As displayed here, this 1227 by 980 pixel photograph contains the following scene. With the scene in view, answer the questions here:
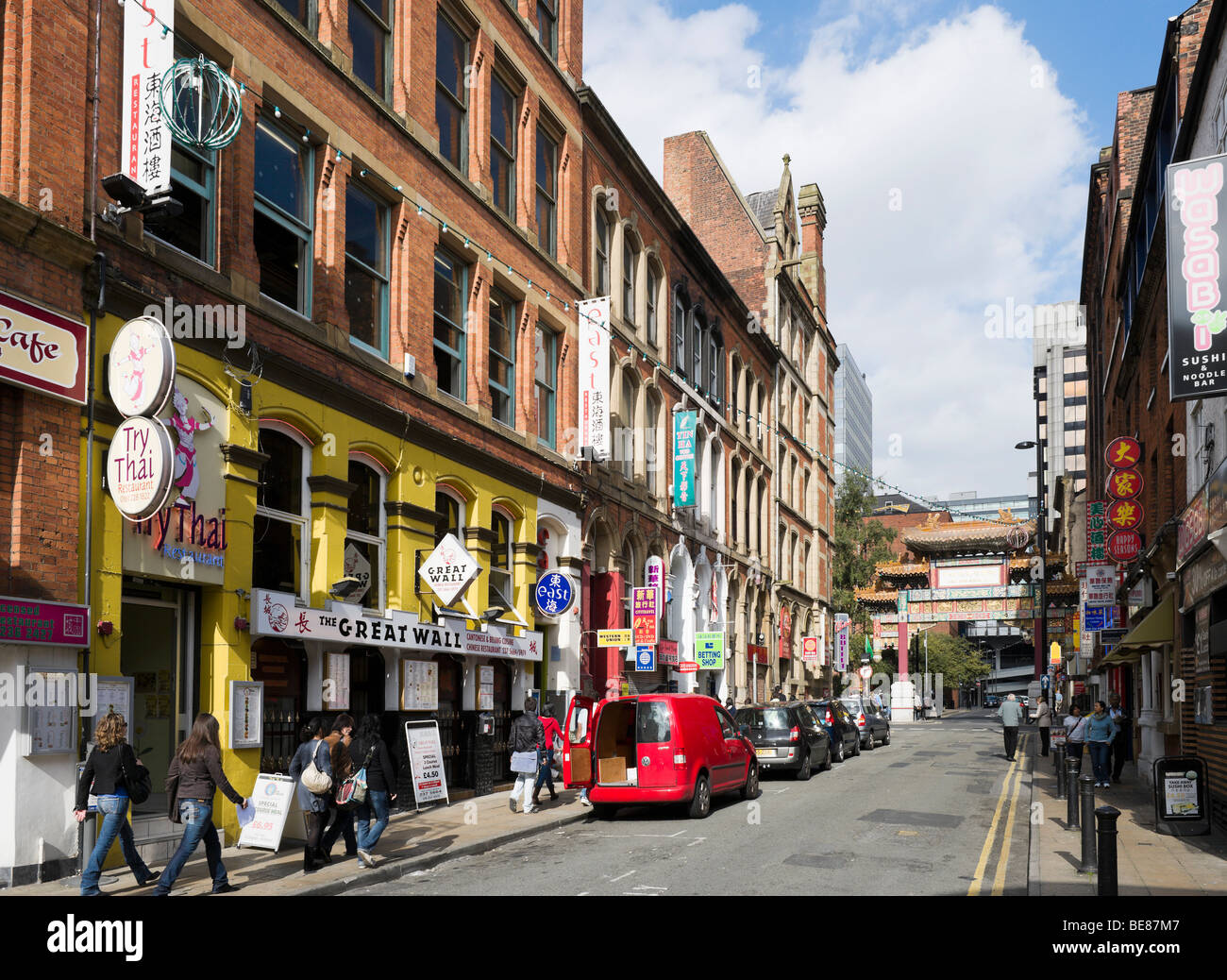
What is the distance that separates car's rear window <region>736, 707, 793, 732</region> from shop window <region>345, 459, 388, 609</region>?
31.0 feet

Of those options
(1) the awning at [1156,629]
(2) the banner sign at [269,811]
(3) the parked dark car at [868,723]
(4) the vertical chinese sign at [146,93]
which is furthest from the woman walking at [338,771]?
(3) the parked dark car at [868,723]

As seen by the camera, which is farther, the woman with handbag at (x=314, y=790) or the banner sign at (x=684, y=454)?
the banner sign at (x=684, y=454)

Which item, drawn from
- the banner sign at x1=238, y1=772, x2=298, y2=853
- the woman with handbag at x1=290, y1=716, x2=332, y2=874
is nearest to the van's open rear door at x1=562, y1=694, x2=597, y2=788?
the banner sign at x1=238, y1=772, x2=298, y2=853

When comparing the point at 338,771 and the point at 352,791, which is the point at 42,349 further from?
the point at 352,791

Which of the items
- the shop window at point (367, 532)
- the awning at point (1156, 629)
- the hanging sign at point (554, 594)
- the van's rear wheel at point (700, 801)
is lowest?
the van's rear wheel at point (700, 801)

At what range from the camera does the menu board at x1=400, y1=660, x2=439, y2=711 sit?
17203 millimetres

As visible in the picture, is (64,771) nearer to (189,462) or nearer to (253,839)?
(253,839)

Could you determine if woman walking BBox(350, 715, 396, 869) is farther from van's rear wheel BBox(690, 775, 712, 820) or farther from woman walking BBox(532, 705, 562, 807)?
van's rear wheel BBox(690, 775, 712, 820)

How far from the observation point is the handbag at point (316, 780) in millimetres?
11531

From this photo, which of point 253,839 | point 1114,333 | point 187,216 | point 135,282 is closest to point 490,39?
point 187,216

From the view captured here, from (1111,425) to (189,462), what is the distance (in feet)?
94.8

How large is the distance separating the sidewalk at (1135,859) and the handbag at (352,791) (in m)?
6.57

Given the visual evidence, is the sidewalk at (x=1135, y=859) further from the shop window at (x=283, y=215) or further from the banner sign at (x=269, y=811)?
the shop window at (x=283, y=215)

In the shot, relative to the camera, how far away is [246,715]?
44.3ft
